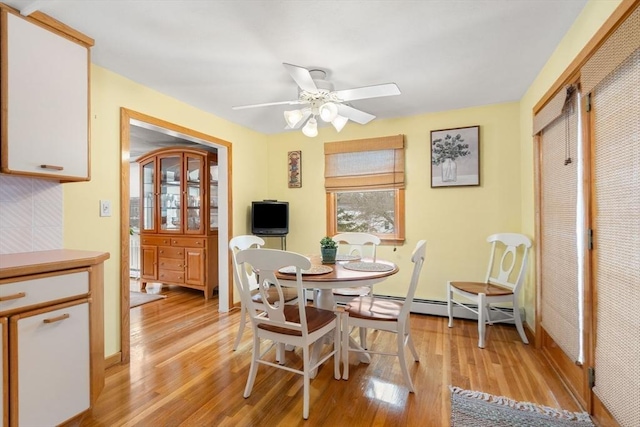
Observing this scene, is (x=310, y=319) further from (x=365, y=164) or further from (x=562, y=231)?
(x=365, y=164)

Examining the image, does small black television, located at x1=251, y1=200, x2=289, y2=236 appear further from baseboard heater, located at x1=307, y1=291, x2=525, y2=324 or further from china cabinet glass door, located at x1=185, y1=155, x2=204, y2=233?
baseboard heater, located at x1=307, y1=291, x2=525, y2=324

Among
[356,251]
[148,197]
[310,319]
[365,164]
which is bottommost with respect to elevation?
[310,319]

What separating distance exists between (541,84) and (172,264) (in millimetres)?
4715

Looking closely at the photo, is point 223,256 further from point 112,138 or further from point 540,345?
point 540,345

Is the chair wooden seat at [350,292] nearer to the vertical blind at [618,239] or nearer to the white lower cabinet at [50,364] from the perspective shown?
the vertical blind at [618,239]

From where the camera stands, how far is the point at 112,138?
7.75ft

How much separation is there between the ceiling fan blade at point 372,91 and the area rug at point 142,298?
3575mm

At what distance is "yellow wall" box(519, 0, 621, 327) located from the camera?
156 cm

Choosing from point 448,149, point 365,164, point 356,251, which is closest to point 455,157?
point 448,149

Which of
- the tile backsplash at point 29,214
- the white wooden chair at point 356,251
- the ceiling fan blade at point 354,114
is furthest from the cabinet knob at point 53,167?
the white wooden chair at point 356,251

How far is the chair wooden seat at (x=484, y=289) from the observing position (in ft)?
8.59

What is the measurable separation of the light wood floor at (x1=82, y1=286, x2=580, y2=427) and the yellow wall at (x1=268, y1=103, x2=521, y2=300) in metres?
0.76

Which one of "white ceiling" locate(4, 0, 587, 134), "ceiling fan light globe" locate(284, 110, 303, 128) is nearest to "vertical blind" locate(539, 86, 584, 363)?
"white ceiling" locate(4, 0, 587, 134)

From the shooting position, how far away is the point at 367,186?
368cm
